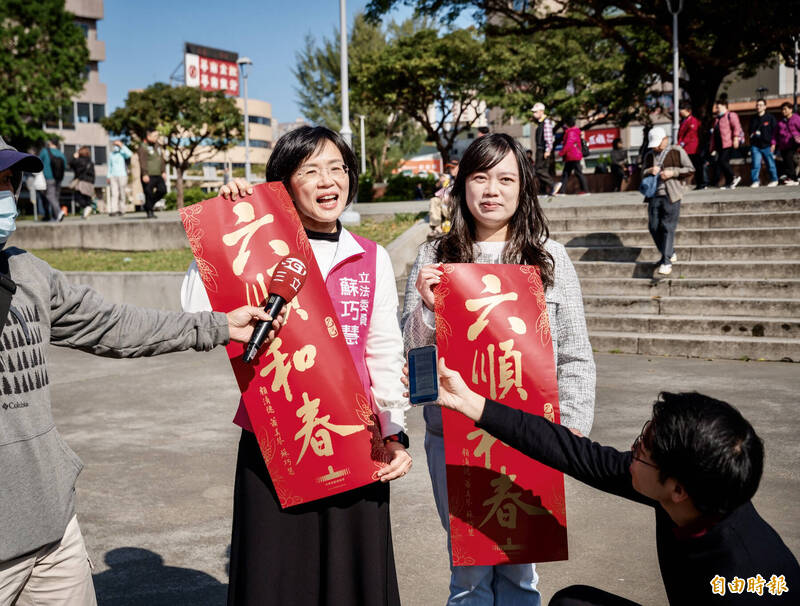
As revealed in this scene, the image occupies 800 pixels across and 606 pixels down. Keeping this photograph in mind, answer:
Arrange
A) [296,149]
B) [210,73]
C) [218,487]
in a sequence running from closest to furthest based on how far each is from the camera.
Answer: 1. [296,149]
2. [218,487]
3. [210,73]

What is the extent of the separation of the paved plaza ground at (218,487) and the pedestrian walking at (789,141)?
9.11m

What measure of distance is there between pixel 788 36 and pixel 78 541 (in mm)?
22110

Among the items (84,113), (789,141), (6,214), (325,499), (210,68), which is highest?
(210,68)

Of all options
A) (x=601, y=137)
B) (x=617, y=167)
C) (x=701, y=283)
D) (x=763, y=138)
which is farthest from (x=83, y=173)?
(x=601, y=137)

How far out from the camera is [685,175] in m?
9.30

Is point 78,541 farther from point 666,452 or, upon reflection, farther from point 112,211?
point 112,211

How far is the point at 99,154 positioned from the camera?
5416 centimetres

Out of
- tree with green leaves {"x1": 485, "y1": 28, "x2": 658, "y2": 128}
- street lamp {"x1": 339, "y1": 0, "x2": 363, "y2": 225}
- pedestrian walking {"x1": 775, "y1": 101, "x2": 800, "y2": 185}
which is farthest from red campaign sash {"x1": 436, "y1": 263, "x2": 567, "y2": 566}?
tree with green leaves {"x1": 485, "y1": 28, "x2": 658, "y2": 128}

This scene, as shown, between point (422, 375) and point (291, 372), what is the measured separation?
1.49 feet

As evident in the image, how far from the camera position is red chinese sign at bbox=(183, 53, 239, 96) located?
5809 centimetres

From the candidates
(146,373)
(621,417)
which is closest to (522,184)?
(621,417)

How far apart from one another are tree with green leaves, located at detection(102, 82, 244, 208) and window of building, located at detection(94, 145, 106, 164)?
96.2 feet

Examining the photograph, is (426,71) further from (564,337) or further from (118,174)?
(564,337)

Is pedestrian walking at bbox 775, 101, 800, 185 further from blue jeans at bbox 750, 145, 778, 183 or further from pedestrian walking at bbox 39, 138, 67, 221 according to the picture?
pedestrian walking at bbox 39, 138, 67, 221
